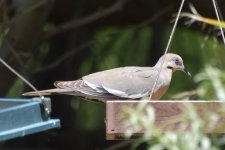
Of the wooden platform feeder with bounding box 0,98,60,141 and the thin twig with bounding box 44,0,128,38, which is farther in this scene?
the thin twig with bounding box 44,0,128,38

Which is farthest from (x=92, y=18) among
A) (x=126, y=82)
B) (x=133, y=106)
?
(x=133, y=106)

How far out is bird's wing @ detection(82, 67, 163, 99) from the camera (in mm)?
3479

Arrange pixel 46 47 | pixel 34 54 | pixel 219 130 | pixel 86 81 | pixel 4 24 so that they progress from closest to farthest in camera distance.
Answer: pixel 219 130, pixel 86 81, pixel 4 24, pixel 34 54, pixel 46 47

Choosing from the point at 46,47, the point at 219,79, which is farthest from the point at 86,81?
the point at 46,47

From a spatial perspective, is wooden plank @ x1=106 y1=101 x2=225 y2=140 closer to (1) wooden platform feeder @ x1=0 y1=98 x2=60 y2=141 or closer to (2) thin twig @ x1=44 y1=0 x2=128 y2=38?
(1) wooden platform feeder @ x1=0 y1=98 x2=60 y2=141

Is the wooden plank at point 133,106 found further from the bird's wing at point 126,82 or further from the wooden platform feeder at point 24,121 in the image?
the bird's wing at point 126,82

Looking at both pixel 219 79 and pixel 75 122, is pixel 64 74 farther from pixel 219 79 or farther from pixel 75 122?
pixel 219 79

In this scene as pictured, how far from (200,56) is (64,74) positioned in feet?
3.61

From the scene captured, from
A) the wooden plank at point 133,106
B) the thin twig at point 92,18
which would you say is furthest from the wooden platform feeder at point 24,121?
the thin twig at point 92,18

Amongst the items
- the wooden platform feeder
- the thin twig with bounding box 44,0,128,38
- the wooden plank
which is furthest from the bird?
the thin twig with bounding box 44,0,128,38

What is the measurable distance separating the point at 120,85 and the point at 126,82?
0.24 ft

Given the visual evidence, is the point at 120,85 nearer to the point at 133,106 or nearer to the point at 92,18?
the point at 133,106

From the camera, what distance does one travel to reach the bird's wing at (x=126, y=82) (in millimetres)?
3479

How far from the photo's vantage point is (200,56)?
6.53m
